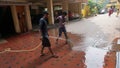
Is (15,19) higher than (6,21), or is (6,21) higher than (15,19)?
(15,19)

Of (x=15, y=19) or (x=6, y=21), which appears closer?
(x=15, y=19)

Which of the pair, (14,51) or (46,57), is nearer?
(46,57)

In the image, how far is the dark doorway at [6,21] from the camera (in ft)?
45.6

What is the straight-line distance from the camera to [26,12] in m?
13.9

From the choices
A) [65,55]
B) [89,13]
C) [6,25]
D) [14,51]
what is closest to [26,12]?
[6,25]

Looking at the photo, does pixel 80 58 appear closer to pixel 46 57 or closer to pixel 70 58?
pixel 70 58

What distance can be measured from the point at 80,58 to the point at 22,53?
10.3 feet

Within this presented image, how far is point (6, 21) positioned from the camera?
1442 centimetres

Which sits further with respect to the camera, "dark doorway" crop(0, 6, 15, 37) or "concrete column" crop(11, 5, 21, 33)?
"dark doorway" crop(0, 6, 15, 37)

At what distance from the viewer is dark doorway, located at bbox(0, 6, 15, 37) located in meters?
13.9

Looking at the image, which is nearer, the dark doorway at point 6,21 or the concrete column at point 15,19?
the concrete column at point 15,19

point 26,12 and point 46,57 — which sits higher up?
point 26,12

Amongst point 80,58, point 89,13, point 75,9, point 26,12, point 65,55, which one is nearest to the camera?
point 80,58

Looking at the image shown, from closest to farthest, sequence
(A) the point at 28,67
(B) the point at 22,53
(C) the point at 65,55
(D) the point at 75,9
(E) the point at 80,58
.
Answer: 1. (A) the point at 28,67
2. (E) the point at 80,58
3. (C) the point at 65,55
4. (B) the point at 22,53
5. (D) the point at 75,9
